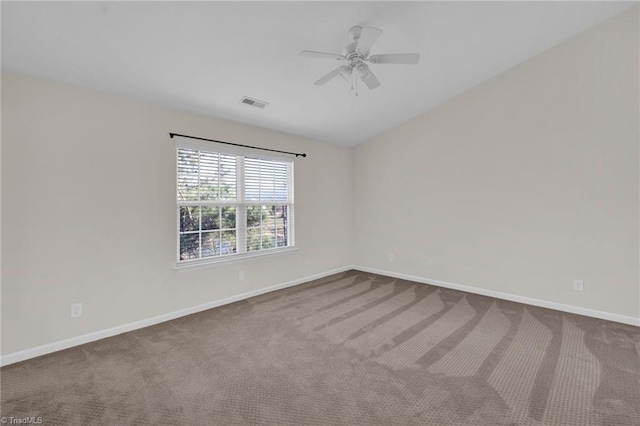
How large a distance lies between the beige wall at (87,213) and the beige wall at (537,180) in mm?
3151

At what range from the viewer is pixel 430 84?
374 centimetres

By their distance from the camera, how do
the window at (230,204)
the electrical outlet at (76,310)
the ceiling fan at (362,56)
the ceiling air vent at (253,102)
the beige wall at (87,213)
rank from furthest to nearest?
the window at (230,204)
the ceiling air vent at (253,102)
the electrical outlet at (76,310)
the beige wall at (87,213)
the ceiling fan at (362,56)

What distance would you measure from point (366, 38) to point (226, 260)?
296cm

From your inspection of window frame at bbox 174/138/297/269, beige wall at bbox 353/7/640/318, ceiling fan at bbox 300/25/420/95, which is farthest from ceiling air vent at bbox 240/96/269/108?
beige wall at bbox 353/7/640/318

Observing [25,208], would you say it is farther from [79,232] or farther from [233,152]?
[233,152]

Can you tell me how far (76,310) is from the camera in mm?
2666

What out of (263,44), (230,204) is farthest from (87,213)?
(263,44)

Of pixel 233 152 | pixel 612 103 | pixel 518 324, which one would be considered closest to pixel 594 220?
pixel 612 103

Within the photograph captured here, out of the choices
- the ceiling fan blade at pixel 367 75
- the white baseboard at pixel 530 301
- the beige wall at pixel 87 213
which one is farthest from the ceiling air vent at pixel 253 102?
the white baseboard at pixel 530 301

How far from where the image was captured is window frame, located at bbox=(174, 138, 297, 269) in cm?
334

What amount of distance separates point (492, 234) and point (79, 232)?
16.0 feet

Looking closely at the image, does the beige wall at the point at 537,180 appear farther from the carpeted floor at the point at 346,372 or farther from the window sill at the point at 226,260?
the window sill at the point at 226,260

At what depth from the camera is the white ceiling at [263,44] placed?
2086 mm

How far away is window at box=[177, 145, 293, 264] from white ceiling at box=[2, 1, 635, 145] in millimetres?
646
